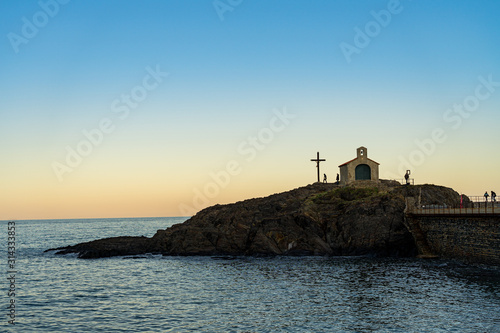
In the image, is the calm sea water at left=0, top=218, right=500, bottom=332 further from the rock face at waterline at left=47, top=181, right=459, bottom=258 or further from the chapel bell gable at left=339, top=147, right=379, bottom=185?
the chapel bell gable at left=339, top=147, right=379, bottom=185

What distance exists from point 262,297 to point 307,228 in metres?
32.6

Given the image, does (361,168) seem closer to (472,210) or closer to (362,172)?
(362,172)

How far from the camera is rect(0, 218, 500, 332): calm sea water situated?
30.7m

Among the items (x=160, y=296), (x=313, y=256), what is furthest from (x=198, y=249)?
(x=160, y=296)

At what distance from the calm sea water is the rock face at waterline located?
21.7ft

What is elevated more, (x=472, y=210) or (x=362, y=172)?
(x=362, y=172)

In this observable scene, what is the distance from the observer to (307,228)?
7075cm

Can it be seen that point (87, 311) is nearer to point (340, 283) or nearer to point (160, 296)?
point (160, 296)

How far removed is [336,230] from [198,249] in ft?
75.1

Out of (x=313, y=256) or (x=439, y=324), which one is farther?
(x=313, y=256)

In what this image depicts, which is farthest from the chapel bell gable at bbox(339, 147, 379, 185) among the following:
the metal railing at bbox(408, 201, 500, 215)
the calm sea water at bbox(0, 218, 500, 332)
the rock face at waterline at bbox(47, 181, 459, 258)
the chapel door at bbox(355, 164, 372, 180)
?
the calm sea water at bbox(0, 218, 500, 332)

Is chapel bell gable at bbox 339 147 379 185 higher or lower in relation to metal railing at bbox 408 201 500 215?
higher

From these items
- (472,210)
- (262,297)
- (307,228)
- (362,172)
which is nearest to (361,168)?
(362,172)

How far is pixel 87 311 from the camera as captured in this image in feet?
118
